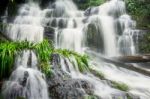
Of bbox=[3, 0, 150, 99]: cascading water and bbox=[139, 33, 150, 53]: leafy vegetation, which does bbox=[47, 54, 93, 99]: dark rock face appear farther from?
bbox=[139, 33, 150, 53]: leafy vegetation

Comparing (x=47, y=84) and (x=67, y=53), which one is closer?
(x=47, y=84)

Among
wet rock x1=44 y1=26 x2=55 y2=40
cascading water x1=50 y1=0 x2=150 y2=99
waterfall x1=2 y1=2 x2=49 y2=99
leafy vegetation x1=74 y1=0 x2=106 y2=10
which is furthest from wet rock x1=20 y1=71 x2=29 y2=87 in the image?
leafy vegetation x1=74 y1=0 x2=106 y2=10

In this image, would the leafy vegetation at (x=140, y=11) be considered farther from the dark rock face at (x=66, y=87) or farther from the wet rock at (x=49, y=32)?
the dark rock face at (x=66, y=87)

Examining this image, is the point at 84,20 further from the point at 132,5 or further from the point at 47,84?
the point at 47,84

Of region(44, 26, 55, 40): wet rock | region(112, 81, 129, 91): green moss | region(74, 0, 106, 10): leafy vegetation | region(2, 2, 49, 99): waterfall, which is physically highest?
region(74, 0, 106, 10): leafy vegetation

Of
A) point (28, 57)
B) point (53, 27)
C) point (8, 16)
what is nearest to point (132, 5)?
point (53, 27)

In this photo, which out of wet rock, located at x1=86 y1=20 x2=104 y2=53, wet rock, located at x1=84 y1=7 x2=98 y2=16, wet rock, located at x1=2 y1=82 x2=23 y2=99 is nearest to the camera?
wet rock, located at x1=2 y1=82 x2=23 y2=99

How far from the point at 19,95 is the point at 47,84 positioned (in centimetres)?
87

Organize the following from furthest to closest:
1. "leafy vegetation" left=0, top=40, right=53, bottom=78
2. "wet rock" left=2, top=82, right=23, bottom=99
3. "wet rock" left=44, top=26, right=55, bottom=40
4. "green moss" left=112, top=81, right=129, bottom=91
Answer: "wet rock" left=44, top=26, right=55, bottom=40, "green moss" left=112, top=81, right=129, bottom=91, "leafy vegetation" left=0, top=40, right=53, bottom=78, "wet rock" left=2, top=82, right=23, bottom=99

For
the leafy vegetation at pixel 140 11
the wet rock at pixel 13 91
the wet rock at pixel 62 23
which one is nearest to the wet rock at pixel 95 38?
the wet rock at pixel 62 23

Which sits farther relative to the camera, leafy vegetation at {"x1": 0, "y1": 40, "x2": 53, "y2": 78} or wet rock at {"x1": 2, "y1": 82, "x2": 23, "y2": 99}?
leafy vegetation at {"x1": 0, "y1": 40, "x2": 53, "y2": 78}

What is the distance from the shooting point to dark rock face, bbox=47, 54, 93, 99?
8.50 metres

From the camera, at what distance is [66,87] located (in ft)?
28.3

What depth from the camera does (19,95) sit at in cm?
829
